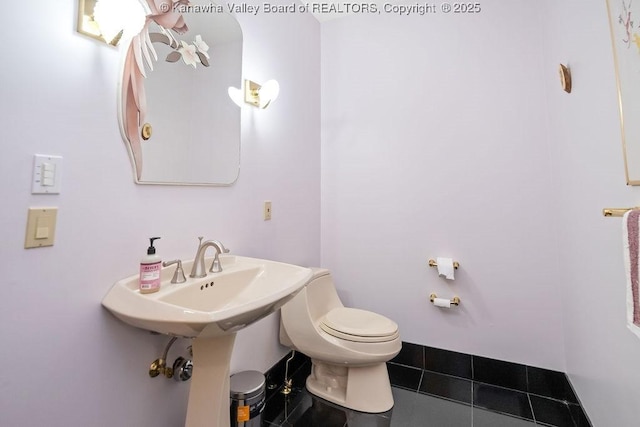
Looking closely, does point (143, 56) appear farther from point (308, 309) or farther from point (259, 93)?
point (308, 309)

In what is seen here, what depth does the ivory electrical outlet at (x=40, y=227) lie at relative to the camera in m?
0.71

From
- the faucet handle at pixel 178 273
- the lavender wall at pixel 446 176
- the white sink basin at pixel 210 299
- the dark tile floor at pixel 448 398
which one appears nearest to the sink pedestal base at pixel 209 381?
the white sink basin at pixel 210 299

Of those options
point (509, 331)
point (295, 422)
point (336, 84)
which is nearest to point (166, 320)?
point (295, 422)

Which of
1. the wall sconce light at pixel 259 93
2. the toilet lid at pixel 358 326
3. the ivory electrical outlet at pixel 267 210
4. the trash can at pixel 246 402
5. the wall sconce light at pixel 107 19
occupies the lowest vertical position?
the trash can at pixel 246 402

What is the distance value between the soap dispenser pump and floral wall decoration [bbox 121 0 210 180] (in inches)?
11.6

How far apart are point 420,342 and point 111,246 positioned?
5.97 ft

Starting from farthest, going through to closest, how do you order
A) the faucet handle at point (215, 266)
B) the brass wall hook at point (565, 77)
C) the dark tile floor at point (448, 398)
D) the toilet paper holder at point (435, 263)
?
1. the toilet paper holder at point (435, 263)
2. the dark tile floor at point (448, 398)
3. the brass wall hook at point (565, 77)
4. the faucet handle at point (215, 266)

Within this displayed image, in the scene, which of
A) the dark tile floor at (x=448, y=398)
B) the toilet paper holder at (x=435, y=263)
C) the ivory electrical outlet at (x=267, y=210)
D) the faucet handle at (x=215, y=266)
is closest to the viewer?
the faucet handle at (x=215, y=266)

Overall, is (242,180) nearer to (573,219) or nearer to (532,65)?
(573,219)

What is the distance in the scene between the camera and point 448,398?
5.24ft

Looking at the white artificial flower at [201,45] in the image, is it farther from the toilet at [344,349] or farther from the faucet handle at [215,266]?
the toilet at [344,349]

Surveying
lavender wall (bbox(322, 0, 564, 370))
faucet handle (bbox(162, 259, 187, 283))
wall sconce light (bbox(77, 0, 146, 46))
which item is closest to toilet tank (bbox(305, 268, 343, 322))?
lavender wall (bbox(322, 0, 564, 370))

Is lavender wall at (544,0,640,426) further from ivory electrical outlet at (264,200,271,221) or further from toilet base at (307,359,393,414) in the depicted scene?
ivory electrical outlet at (264,200,271,221)

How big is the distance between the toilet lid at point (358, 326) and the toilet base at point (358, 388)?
20 centimetres
